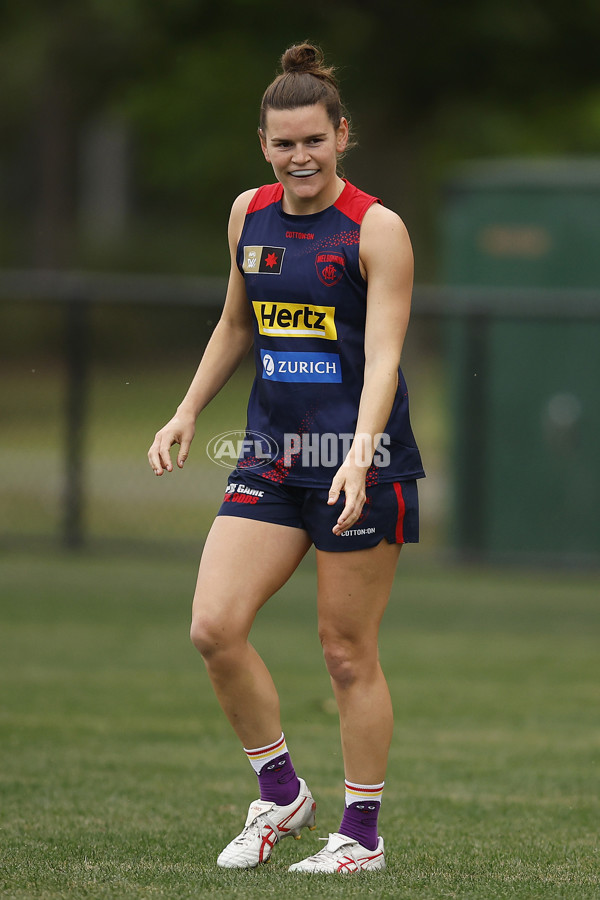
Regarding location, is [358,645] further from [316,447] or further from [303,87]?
[303,87]

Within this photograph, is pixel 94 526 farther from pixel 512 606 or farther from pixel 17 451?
pixel 512 606

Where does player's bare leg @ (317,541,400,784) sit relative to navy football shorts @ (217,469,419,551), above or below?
below

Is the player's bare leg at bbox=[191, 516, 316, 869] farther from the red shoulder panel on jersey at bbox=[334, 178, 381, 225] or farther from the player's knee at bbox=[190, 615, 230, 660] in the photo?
the red shoulder panel on jersey at bbox=[334, 178, 381, 225]

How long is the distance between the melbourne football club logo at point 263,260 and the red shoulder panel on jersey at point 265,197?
0.50 feet

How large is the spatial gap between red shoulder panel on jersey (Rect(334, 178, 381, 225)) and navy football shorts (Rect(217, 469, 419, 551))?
76 cm

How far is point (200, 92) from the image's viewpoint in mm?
13555

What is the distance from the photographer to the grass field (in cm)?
407

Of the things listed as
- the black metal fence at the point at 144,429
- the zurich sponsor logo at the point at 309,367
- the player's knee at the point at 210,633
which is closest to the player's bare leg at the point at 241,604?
the player's knee at the point at 210,633

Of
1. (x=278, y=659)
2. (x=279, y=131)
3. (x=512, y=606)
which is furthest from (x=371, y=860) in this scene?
(x=512, y=606)

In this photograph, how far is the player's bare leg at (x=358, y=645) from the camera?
402 centimetres

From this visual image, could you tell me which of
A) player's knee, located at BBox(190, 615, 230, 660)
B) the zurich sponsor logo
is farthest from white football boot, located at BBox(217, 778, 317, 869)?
the zurich sponsor logo

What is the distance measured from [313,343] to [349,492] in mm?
481

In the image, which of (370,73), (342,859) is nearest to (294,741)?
(342,859)

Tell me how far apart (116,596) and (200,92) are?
5949 millimetres
